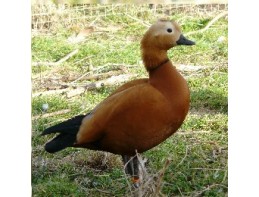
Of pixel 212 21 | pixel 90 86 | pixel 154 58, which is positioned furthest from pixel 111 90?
pixel 212 21

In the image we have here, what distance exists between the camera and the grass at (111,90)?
8.72ft

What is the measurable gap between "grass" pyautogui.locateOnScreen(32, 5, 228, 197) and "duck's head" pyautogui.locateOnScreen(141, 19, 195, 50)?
2.1 inches

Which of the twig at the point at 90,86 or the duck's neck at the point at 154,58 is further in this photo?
the twig at the point at 90,86

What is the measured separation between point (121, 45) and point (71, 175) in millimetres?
484

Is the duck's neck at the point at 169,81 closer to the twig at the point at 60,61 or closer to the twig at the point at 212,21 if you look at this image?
the twig at the point at 212,21

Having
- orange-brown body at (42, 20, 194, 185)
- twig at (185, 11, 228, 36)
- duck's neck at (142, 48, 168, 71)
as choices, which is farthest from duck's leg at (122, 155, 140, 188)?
twig at (185, 11, 228, 36)

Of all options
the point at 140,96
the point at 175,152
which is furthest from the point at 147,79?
the point at 175,152

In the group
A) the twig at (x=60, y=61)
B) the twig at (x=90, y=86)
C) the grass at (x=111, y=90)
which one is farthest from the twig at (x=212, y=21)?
the twig at (x=60, y=61)

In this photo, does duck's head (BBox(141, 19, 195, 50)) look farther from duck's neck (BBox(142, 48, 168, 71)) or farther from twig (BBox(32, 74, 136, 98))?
twig (BBox(32, 74, 136, 98))

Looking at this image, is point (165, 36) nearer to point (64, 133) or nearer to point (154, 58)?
point (154, 58)

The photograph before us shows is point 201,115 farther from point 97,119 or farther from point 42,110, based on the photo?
A: point 42,110

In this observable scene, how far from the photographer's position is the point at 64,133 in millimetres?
2650

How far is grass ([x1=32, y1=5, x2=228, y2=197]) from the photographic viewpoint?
2658 mm

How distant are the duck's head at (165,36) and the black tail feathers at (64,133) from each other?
0.36 m
